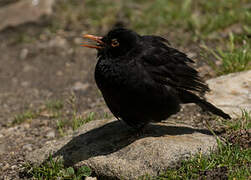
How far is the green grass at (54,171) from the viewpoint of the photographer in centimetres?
405

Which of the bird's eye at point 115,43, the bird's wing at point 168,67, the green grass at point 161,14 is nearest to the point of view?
the bird's wing at point 168,67

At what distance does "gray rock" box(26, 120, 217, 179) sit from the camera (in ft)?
12.7

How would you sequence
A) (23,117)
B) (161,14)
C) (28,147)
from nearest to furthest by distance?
(28,147) < (23,117) < (161,14)

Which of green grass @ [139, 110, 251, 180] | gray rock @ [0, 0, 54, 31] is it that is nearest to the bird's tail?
green grass @ [139, 110, 251, 180]

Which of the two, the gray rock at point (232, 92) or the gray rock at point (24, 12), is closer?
the gray rock at point (232, 92)

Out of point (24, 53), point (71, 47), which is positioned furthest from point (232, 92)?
point (24, 53)

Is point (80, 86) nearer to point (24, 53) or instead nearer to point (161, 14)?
point (24, 53)

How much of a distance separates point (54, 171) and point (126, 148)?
745 millimetres

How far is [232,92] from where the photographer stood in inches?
203

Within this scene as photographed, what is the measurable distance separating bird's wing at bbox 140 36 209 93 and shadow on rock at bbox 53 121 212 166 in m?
0.51

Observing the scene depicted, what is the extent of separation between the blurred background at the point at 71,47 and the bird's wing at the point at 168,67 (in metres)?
1.16

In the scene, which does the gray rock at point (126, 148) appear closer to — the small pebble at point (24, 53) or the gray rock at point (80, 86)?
the gray rock at point (80, 86)

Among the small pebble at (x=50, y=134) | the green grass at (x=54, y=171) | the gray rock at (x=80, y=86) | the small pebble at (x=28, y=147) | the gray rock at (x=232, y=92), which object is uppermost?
the gray rock at (x=232, y=92)

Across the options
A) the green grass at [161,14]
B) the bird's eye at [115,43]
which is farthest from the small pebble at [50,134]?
the green grass at [161,14]
